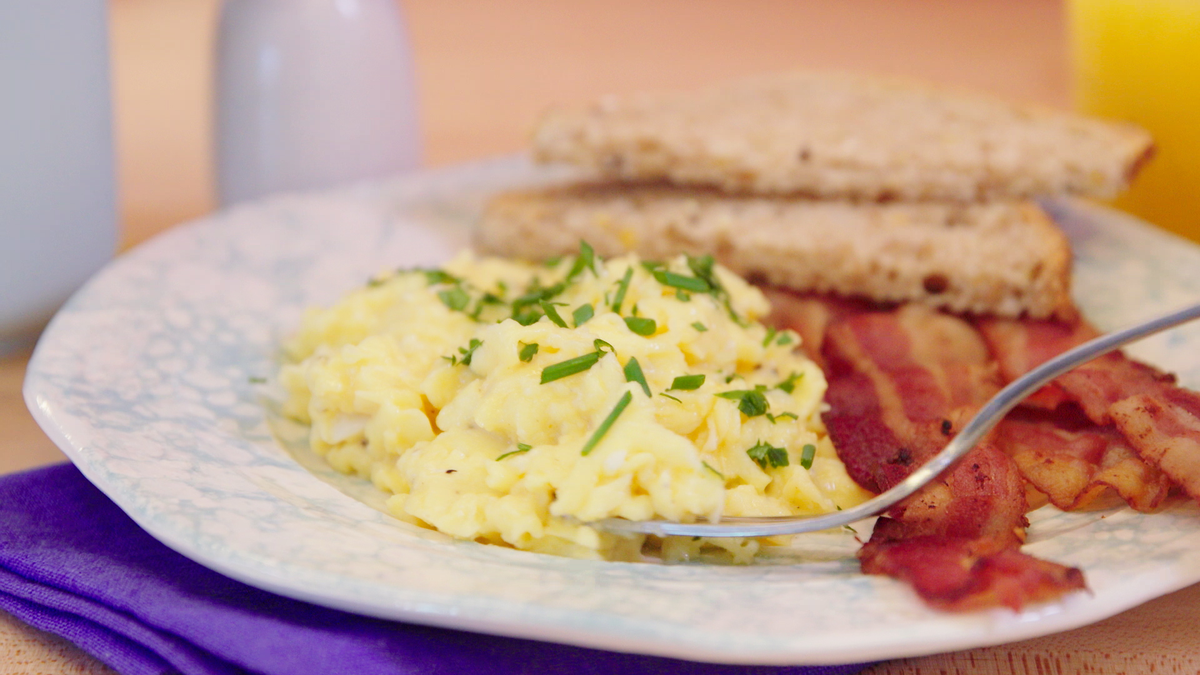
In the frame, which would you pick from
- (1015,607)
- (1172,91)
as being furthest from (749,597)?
(1172,91)

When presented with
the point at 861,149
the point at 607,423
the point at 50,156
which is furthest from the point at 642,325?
the point at 50,156

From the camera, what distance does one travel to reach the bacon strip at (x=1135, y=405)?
174cm

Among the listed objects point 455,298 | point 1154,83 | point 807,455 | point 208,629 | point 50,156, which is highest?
point 1154,83

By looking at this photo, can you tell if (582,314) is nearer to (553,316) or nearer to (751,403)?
(553,316)

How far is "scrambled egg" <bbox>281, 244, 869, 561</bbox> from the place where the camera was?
1.65 m

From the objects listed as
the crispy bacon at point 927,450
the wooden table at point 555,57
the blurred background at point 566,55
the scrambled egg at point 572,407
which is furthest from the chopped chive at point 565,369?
the blurred background at point 566,55

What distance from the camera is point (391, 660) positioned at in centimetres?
147

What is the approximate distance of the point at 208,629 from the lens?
153 cm

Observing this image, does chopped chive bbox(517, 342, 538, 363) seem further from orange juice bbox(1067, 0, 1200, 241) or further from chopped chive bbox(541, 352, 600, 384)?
orange juice bbox(1067, 0, 1200, 241)

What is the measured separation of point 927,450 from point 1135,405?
40 cm

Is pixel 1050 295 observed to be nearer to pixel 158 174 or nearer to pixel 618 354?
pixel 618 354

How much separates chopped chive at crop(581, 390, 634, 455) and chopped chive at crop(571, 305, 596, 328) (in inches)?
14.1

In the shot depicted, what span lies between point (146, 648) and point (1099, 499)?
5.65 feet

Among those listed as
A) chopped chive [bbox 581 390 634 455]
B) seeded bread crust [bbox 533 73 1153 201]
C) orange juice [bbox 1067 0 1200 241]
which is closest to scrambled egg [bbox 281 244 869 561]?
chopped chive [bbox 581 390 634 455]
